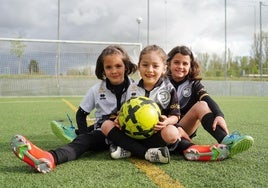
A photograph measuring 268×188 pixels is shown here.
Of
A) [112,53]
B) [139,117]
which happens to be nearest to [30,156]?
[139,117]

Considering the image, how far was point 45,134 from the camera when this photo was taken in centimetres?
401

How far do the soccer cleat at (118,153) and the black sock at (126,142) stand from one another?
0.03m

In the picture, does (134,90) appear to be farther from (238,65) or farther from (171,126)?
(238,65)

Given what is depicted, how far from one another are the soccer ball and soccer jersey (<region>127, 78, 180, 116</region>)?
0.55 ft

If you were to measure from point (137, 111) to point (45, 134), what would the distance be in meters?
1.89

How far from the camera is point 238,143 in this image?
2.46m

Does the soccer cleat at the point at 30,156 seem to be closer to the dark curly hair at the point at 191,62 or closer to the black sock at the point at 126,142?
the black sock at the point at 126,142

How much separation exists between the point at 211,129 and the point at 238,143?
1.16ft

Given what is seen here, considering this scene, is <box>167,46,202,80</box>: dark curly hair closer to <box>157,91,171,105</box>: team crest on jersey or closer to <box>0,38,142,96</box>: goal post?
<box>157,91,171,105</box>: team crest on jersey

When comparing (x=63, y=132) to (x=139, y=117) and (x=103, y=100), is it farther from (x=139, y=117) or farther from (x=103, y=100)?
(x=139, y=117)

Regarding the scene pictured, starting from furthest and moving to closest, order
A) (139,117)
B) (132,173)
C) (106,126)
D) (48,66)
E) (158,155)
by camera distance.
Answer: (48,66), (106,126), (139,117), (158,155), (132,173)

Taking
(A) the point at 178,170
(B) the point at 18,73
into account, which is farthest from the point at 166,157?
(B) the point at 18,73

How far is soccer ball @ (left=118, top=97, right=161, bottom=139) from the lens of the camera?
2533mm

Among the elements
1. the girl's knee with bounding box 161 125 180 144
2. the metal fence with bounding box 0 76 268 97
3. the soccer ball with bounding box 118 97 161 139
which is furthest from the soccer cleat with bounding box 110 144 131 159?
the metal fence with bounding box 0 76 268 97
